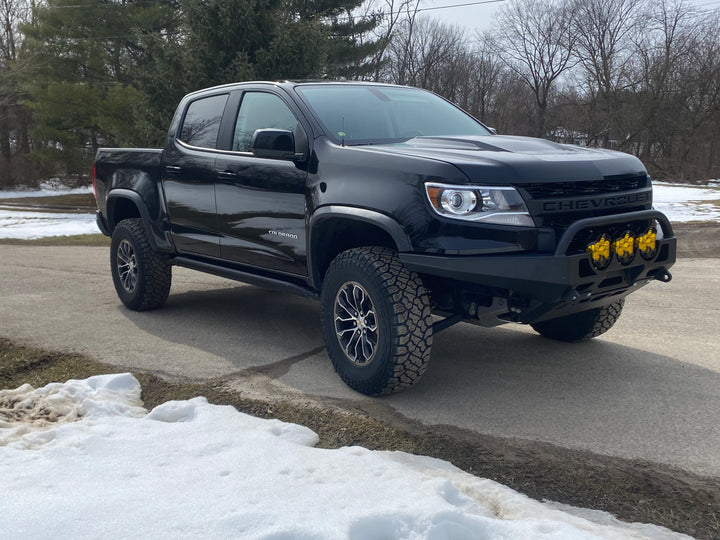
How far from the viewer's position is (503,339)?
5.63 meters

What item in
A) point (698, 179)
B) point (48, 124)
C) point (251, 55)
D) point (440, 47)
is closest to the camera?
point (251, 55)

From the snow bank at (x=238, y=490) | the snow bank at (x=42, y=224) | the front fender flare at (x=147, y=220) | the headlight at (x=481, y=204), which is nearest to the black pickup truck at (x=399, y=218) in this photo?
the headlight at (x=481, y=204)

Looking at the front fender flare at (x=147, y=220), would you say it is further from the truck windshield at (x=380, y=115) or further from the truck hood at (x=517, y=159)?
the truck hood at (x=517, y=159)

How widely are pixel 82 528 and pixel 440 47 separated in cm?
5085

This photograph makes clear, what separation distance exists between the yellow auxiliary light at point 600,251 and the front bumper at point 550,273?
0.04 meters

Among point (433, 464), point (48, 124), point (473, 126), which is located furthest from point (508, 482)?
point (48, 124)

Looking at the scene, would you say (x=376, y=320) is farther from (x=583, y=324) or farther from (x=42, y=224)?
(x=42, y=224)

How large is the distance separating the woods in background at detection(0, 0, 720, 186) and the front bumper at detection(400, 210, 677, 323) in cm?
1286

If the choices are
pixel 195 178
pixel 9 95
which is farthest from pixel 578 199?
pixel 9 95

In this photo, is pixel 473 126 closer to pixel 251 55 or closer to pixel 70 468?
pixel 70 468

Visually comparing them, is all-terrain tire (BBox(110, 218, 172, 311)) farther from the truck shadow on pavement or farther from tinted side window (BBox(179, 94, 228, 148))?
tinted side window (BBox(179, 94, 228, 148))

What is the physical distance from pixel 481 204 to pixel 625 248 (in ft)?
2.74

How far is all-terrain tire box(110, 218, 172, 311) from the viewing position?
20.7 ft

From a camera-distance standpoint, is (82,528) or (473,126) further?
(473,126)
